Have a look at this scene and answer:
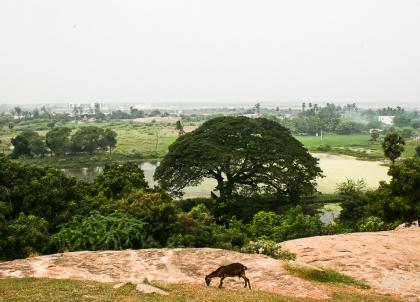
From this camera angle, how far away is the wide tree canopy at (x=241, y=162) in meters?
40.5

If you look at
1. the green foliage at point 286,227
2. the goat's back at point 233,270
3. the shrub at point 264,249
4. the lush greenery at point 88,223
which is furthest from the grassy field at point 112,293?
the green foliage at point 286,227

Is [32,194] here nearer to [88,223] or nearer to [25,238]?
[88,223]

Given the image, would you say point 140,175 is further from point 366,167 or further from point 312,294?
point 366,167

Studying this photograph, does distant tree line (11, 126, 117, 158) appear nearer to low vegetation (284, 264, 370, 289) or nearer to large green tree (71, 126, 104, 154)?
large green tree (71, 126, 104, 154)

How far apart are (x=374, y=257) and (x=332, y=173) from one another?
51238mm

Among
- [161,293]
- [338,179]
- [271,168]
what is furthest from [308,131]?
[161,293]

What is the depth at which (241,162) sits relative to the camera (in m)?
42.2

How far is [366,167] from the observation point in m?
73.4

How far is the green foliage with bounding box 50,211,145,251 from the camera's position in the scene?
66.7 feet

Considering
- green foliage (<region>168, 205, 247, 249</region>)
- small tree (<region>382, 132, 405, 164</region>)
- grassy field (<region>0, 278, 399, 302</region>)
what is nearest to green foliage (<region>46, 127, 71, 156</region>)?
small tree (<region>382, 132, 405, 164</region>)

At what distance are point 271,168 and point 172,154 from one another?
9548mm

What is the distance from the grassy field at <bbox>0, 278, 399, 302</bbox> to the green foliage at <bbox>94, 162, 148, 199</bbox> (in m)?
17.9

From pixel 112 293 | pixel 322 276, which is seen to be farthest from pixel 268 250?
pixel 112 293

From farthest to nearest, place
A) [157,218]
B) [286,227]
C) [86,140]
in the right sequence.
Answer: [86,140] → [286,227] → [157,218]
